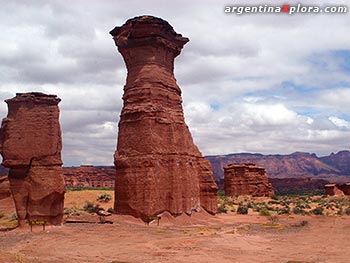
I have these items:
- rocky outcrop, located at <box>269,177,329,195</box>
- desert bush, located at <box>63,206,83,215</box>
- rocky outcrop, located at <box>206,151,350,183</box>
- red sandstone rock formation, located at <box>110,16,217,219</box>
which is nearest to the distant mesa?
rocky outcrop, located at <box>206,151,350,183</box>

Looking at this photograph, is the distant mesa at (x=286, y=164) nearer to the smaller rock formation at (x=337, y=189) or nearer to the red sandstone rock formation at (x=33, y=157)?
the smaller rock formation at (x=337, y=189)

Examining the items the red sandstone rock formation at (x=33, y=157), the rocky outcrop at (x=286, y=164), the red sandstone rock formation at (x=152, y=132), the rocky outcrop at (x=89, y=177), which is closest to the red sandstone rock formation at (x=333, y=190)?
the red sandstone rock formation at (x=152, y=132)

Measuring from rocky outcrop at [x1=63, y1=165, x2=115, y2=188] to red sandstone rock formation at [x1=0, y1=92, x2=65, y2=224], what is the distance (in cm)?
7117

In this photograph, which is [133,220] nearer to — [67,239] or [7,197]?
[67,239]

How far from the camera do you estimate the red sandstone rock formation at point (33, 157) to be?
1947cm

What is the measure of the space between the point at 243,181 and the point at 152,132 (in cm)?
3538

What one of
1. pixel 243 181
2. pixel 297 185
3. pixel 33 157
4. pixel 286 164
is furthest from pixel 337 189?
pixel 286 164

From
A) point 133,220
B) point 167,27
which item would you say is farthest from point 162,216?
point 167,27

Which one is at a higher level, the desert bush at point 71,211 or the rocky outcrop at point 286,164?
the rocky outcrop at point 286,164

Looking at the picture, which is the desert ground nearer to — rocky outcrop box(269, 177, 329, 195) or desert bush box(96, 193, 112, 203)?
desert bush box(96, 193, 112, 203)

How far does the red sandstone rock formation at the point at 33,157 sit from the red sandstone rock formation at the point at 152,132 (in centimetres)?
488

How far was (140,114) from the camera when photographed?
80.2ft

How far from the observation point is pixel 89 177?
94.1 metres

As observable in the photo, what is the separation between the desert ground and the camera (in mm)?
13391
